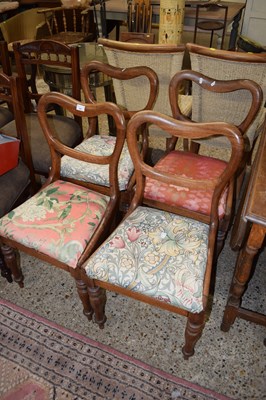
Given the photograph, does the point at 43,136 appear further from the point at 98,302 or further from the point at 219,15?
the point at 219,15

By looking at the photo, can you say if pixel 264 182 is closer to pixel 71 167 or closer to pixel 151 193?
pixel 151 193

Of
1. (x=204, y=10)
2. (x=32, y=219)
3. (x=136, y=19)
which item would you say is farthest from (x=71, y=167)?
(x=204, y=10)

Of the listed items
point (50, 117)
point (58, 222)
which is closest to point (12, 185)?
point (58, 222)

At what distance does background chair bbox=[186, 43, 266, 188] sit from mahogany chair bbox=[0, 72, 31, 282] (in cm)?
91

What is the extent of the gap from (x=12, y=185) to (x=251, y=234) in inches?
38.9

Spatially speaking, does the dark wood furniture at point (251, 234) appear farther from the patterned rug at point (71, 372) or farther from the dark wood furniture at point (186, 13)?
the dark wood furniture at point (186, 13)

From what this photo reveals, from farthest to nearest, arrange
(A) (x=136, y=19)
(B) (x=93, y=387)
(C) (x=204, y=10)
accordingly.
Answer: (C) (x=204, y=10)
(A) (x=136, y=19)
(B) (x=93, y=387)

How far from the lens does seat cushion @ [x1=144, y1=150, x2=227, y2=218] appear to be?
1.31 meters

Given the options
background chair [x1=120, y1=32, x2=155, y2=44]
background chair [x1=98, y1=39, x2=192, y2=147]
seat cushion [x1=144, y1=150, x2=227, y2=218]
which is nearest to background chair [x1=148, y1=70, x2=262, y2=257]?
seat cushion [x1=144, y1=150, x2=227, y2=218]

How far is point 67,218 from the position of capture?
48.6 inches

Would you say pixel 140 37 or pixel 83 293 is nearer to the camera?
pixel 83 293

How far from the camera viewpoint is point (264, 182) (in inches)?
38.1

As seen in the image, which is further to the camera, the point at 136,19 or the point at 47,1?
the point at 47,1

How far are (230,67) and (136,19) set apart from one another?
1.60 m
